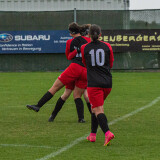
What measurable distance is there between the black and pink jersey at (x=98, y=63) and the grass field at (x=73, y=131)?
2.87 feet

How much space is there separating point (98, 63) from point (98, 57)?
8 cm

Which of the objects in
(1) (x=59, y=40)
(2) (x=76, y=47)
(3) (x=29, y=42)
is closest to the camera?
(2) (x=76, y=47)

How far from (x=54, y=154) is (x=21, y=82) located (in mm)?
12124

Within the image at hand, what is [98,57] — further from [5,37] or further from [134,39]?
[5,37]

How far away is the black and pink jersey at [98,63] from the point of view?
22.3ft

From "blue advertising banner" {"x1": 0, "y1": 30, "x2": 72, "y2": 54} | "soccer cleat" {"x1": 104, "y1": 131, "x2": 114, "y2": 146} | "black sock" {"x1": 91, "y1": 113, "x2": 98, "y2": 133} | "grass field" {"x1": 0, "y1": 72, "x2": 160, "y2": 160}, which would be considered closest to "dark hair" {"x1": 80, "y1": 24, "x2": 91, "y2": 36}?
"grass field" {"x1": 0, "y1": 72, "x2": 160, "y2": 160}

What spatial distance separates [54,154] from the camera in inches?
245

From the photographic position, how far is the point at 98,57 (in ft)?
22.2

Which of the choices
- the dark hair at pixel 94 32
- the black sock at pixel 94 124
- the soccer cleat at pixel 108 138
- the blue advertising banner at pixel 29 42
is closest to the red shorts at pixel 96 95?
the black sock at pixel 94 124

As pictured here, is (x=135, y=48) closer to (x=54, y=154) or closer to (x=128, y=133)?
(x=128, y=133)

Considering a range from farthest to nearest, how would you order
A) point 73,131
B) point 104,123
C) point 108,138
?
point 73,131 → point 104,123 → point 108,138

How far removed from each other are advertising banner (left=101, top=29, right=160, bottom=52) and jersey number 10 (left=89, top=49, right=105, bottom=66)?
53.0ft

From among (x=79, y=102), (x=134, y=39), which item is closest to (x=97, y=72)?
(x=79, y=102)

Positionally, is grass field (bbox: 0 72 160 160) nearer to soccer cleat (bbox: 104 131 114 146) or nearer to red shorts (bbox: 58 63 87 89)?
soccer cleat (bbox: 104 131 114 146)
